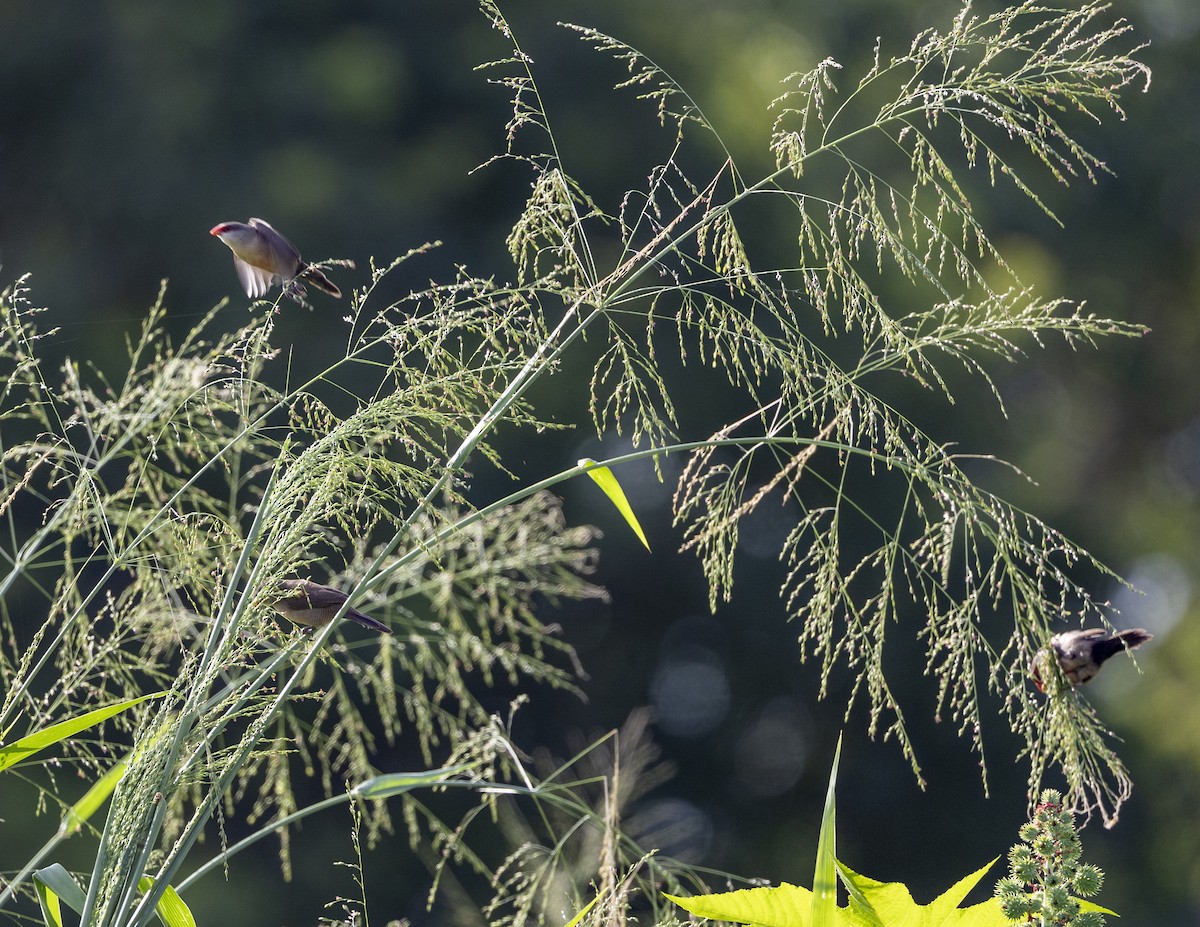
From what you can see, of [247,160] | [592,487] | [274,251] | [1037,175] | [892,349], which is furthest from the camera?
[1037,175]

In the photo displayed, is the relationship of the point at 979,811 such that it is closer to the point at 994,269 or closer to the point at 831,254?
the point at 994,269

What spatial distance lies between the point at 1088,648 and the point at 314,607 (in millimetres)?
647

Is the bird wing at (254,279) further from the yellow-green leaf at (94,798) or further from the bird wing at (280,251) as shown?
the yellow-green leaf at (94,798)

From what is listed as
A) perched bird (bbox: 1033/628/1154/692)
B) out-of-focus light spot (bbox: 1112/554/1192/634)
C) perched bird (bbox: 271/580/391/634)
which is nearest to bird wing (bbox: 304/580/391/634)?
perched bird (bbox: 271/580/391/634)

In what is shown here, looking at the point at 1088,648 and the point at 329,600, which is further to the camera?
the point at 329,600

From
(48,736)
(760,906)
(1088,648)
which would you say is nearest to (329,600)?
(48,736)

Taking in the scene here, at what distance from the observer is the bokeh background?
5.92m

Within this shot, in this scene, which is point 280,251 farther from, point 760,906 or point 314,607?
point 760,906

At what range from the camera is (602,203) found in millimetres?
6242

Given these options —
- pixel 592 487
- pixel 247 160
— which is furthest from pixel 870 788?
pixel 247 160

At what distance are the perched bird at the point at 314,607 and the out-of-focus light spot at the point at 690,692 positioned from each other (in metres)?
5.04

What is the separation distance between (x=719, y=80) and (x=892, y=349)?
222 inches

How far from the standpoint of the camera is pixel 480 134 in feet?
21.0

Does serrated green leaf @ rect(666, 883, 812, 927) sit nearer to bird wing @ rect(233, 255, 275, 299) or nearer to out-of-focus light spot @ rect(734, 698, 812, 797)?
bird wing @ rect(233, 255, 275, 299)
